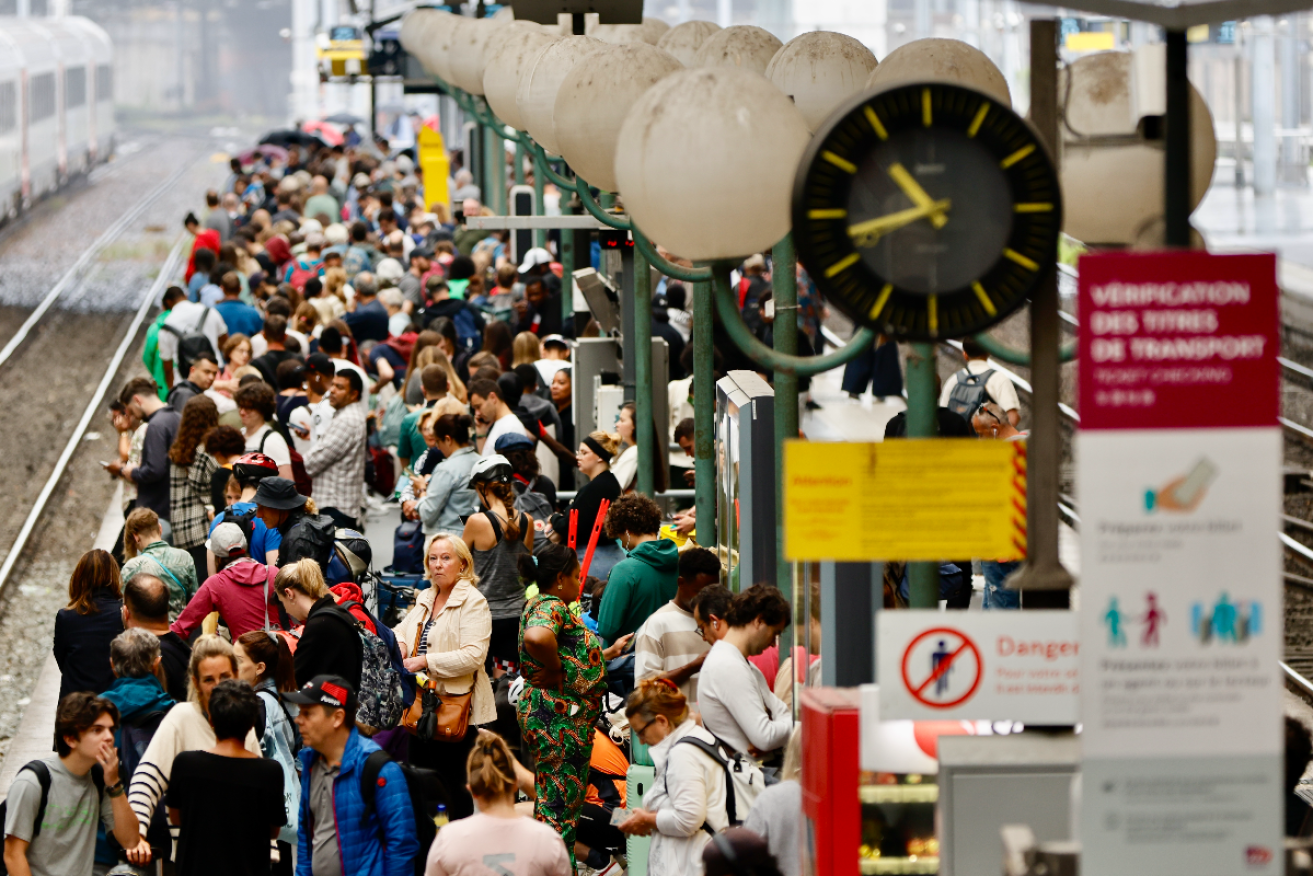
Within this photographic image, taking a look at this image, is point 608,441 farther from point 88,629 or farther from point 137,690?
point 137,690

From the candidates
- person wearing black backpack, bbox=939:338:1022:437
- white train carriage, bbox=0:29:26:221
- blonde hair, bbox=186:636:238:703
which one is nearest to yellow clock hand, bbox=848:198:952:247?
blonde hair, bbox=186:636:238:703

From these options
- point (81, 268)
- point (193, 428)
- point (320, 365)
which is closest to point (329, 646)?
point (193, 428)

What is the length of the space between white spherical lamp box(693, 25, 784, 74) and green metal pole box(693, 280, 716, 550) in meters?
1.26

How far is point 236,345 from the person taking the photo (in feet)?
44.0

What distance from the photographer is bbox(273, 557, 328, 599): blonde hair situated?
750cm

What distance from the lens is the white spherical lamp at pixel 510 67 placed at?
9898 millimetres

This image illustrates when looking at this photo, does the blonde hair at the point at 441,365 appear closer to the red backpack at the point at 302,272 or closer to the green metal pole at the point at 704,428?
the green metal pole at the point at 704,428

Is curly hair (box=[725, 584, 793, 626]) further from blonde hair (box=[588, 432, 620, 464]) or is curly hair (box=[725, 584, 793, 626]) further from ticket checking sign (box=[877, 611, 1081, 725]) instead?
blonde hair (box=[588, 432, 620, 464])

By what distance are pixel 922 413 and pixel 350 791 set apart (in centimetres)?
270

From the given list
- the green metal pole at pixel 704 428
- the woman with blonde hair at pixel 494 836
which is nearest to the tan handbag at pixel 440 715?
the green metal pole at pixel 704 428

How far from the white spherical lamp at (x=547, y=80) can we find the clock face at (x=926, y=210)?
4550 mm

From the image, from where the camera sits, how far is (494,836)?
5602 mm

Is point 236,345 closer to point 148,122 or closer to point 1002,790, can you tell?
point 1002,790

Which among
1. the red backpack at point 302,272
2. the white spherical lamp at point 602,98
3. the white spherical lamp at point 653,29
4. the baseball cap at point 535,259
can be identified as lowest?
the red backpack at point 302,272
